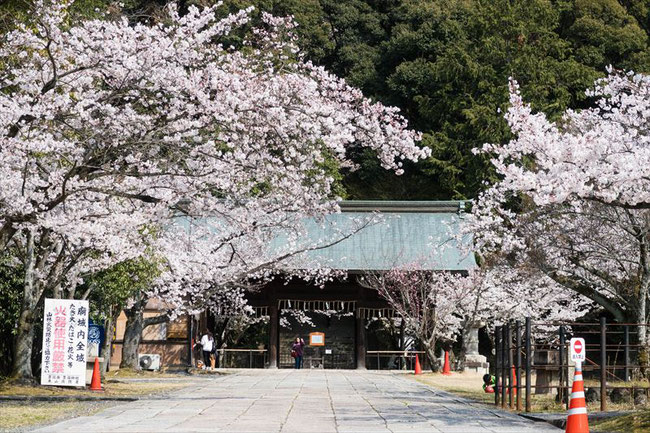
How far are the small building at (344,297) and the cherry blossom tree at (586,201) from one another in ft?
30.2

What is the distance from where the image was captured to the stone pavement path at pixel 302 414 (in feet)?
32.4

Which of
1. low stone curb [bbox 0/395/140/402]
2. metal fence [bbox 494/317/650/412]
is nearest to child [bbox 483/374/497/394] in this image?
metal fence [bbox 494/317/650/412]

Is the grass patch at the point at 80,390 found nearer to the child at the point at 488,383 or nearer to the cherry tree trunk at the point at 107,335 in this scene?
the cherry tree trunk at the point at 107,335

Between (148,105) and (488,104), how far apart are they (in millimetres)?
28858

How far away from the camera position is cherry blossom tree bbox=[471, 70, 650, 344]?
10.7 metres

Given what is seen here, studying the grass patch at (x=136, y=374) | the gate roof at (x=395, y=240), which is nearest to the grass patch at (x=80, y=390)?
the grass patch at (x=136, y=374)

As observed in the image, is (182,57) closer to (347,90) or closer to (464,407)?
(347,90)

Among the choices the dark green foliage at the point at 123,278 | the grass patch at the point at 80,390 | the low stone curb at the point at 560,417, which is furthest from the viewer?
the dark green foliage at the point at 123,278

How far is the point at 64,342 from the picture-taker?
590 inches

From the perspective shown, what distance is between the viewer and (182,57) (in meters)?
11.2

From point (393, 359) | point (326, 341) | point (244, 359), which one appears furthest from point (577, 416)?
point (326, 341)

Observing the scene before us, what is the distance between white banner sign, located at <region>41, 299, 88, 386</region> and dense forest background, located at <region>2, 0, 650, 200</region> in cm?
2473

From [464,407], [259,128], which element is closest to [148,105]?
[259,128]

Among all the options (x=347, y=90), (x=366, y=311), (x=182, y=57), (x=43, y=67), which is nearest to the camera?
(x=182, y=57)
